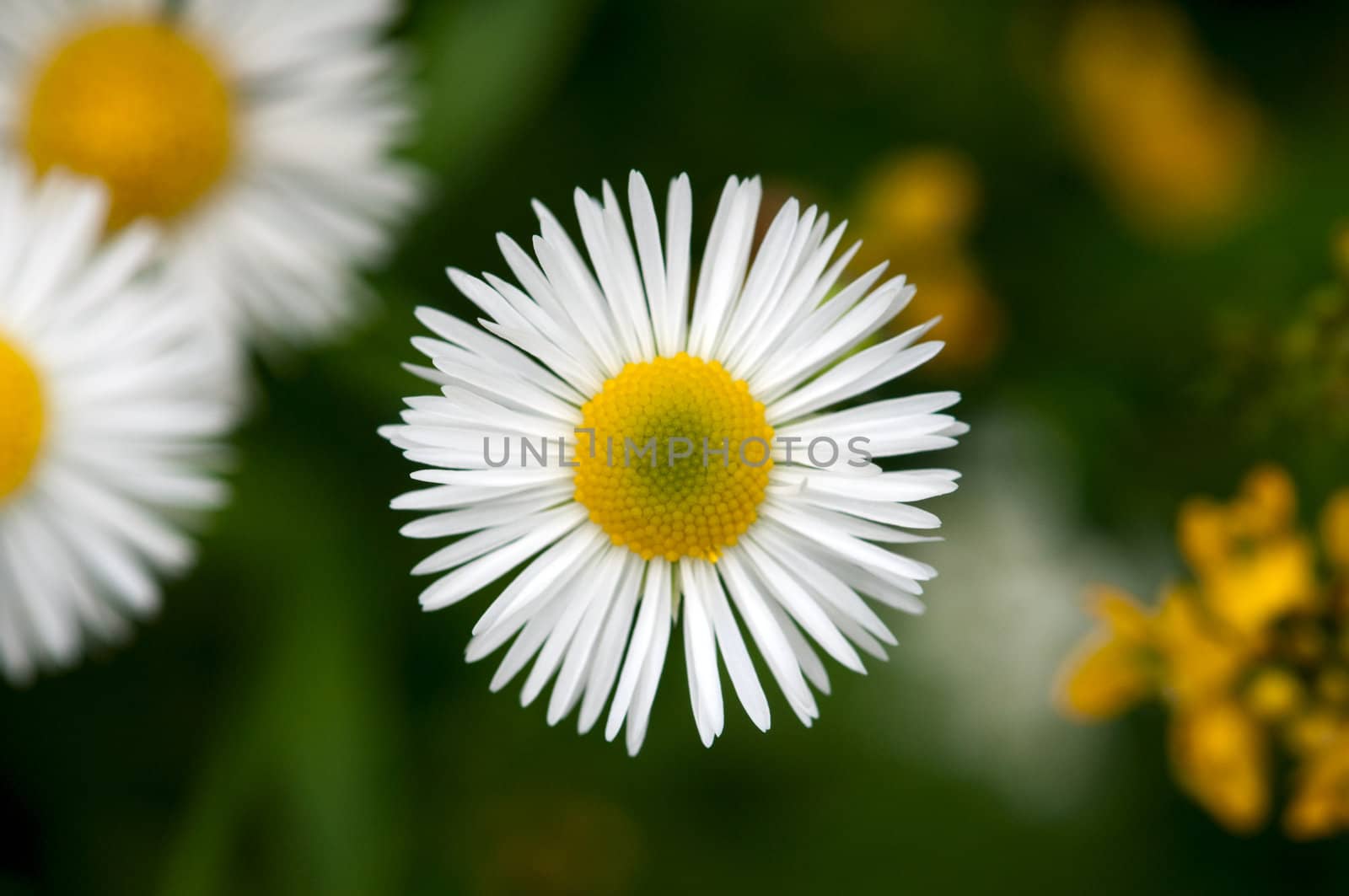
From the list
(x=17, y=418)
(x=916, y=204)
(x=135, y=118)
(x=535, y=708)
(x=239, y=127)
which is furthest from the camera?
(x=535, y=708)

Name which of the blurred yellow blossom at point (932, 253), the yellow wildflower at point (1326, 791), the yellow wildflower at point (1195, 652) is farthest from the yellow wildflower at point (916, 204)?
the yellow wildflower at point (1326, 791)

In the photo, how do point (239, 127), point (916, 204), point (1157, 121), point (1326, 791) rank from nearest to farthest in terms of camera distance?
1. point (1326, 791)
2. point (239, 127)
3. point (916, 204)
4. point (1157, 121)

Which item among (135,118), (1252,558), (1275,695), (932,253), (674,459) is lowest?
(1275,695)

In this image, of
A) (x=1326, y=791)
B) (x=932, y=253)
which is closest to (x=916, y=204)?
(x=932, y=253)

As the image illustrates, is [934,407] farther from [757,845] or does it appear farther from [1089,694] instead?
[757,845]

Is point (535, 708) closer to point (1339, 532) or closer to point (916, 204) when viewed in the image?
point (916, 204)

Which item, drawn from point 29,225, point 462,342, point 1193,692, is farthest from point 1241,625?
point 29,225
